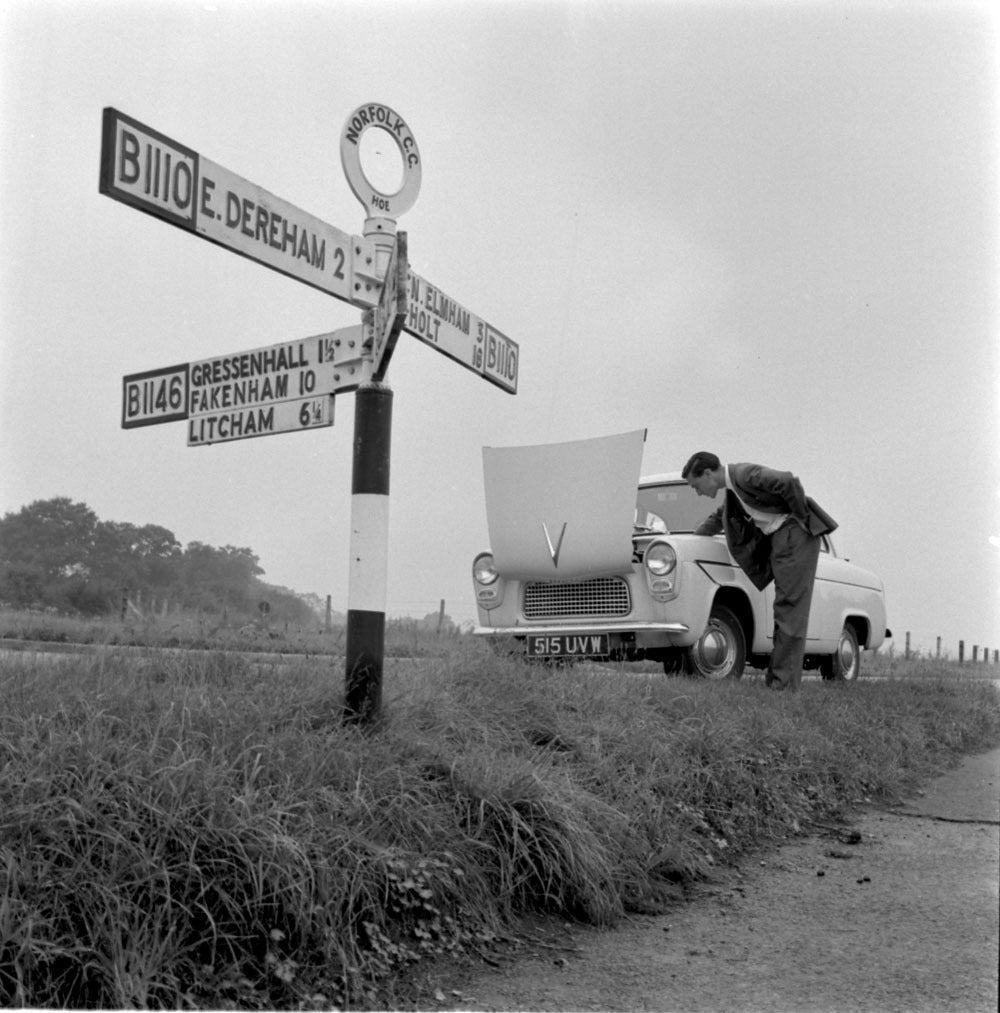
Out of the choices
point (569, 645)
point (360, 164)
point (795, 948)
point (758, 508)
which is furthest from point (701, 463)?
point (795, 948)

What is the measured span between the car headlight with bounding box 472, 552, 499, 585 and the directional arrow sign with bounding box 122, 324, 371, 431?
11.9ft

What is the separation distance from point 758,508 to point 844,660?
8.99 feet

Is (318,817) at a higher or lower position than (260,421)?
lower

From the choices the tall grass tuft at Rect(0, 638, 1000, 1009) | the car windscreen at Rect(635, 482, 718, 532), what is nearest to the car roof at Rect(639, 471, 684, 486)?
the car windscreen at Rect(635, 482, 718, 532)

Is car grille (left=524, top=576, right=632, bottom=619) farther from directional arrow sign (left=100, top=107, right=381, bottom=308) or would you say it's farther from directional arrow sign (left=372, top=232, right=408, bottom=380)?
directional arrow sign (left=372, top=232, right=408, bottom=380)

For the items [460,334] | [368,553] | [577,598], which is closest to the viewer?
[368,553]

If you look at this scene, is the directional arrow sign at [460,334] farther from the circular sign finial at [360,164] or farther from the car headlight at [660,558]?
the car headlight at [660,558]

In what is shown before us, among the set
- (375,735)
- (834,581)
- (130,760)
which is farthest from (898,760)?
(130,760)

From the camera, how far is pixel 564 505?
22.8 ft

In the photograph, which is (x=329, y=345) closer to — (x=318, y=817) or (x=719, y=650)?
(x=318, y=817)

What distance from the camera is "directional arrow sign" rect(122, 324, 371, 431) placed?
3941 mm

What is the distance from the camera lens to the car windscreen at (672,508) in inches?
322

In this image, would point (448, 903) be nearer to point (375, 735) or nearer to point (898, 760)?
point (375, 735)

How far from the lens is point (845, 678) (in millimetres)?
9461
